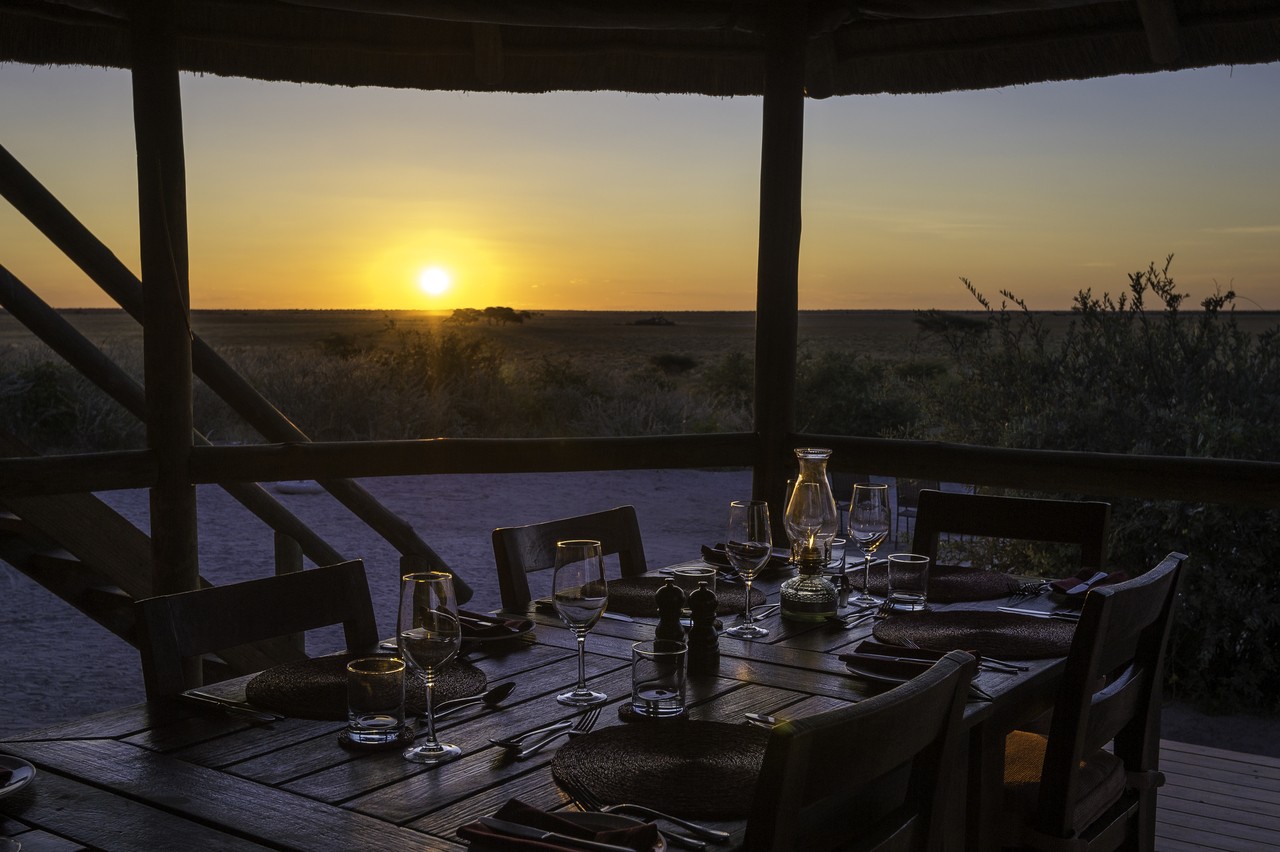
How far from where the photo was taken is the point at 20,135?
14.8 m

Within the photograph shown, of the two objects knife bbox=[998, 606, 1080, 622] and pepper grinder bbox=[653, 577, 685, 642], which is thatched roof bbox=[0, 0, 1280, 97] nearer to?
knife bbox=[998, 606, 1080, 622]

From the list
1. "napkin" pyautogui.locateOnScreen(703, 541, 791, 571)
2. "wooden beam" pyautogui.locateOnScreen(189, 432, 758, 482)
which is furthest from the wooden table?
"wooden beam" pyautogui.locateOnScreen(189, 432, 758, 482)

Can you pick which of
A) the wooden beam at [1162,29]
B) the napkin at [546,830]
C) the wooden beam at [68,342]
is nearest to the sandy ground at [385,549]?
the wooden beam at [68,342]

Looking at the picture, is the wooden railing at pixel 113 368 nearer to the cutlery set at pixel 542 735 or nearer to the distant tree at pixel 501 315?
the cutlery set at pixel 542 735

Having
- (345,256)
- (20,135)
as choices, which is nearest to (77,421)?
(20,135)

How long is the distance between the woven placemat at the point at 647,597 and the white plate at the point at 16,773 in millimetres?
1058

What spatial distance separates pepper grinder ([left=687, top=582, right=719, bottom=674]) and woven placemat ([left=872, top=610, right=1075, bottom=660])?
33cm

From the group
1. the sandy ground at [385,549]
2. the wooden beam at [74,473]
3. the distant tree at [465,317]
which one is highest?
the distant tree at [465,317]

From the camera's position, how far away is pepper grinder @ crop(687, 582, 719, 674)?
1.78 metres

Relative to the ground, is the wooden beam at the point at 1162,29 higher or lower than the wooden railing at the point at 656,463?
higher

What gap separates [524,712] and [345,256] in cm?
2336

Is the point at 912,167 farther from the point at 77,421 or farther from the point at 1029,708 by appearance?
the point at 1029,708

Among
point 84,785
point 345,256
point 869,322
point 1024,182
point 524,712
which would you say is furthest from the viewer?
point 869,322

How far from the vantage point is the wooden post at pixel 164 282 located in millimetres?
3076
